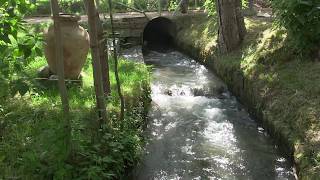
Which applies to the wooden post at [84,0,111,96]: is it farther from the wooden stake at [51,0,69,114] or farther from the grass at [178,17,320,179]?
the grass at [178,17,320,179]

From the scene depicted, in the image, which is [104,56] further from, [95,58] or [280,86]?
[280,86]

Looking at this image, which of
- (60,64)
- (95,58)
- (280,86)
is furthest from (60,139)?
(280,86)

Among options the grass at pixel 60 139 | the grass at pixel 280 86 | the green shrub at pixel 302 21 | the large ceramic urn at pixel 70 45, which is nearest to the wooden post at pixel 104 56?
the grass at pixel 60 139

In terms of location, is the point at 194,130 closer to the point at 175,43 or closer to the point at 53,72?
the point at 53,72

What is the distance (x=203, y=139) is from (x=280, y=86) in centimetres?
181

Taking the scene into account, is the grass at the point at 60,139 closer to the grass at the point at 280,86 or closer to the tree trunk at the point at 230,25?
the grass at the point at 280,86

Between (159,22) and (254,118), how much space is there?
12.0 meters

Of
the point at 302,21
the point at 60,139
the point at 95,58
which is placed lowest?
Result: the point at 60,139

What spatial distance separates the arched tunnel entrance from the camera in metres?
18.5

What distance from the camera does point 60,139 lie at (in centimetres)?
491

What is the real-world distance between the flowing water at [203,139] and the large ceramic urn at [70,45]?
1.83 meters

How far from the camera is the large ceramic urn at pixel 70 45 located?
7402mm

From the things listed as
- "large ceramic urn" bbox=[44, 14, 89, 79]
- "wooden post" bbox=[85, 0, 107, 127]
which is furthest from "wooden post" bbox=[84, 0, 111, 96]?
"large ceramic urn" bbox=[44, 14, 89, 79]

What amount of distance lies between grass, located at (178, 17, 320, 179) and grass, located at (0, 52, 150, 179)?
7.73 feet
